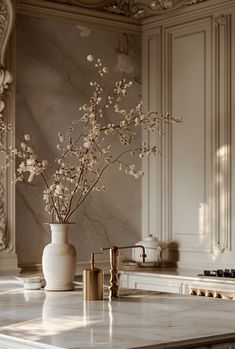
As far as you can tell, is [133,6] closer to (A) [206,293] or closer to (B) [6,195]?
(B) [6,195]

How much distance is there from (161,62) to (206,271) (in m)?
1.58

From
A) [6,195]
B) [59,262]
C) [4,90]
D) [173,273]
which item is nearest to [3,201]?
[6,195]

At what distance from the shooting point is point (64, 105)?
5.02m

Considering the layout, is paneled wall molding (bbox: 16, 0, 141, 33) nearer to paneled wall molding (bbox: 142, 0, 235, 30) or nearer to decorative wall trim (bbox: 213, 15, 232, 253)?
paneled wall molding (bbox: 142, 0, 235, 30)

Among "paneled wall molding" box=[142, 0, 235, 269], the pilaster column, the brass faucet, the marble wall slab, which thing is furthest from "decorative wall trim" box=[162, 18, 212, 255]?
the brass faucet

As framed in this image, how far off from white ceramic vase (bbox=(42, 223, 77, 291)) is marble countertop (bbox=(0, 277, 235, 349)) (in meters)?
0.09

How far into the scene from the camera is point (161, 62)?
5273 mm

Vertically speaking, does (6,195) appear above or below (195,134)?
below

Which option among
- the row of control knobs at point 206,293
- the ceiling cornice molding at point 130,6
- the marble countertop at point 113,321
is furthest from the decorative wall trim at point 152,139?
the marble countertop at point 113,321

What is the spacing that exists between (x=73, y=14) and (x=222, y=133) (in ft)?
4.25

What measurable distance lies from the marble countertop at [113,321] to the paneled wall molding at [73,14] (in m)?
2.21

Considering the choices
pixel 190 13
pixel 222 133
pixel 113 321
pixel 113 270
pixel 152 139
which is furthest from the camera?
pixel 152 139

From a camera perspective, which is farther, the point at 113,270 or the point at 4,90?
the point at 4,90

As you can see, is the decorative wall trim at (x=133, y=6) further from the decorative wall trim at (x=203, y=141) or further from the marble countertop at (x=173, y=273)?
the marble countertop at (x=173, y=273)
